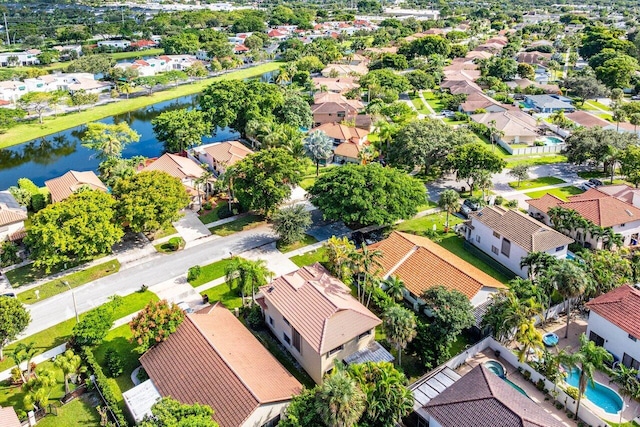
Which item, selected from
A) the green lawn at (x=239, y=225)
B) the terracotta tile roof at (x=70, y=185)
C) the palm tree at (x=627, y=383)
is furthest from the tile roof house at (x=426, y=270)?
the terracotta tile roof at (x=70, y=185)

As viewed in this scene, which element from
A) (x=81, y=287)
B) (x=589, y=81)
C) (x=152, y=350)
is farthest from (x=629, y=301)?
(x=589, y=81)

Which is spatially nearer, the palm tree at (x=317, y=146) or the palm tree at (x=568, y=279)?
the palm tree at (x=568, y=279)

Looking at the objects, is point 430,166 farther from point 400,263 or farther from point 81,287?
point 81,287

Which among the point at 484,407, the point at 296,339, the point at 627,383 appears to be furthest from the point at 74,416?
the point at 627,383

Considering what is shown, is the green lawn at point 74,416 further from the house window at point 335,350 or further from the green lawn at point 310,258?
the green lawn at point 310,258

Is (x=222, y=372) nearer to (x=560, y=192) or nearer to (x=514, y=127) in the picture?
(x=560, y=192)

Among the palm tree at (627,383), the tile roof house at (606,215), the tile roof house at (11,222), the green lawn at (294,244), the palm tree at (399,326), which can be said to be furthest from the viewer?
the green lawn at (294,244)

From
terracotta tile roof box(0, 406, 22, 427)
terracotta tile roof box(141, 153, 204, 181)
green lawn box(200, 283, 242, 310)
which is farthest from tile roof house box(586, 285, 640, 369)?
terracotta tile roof box(141, 153, 204, 181)
